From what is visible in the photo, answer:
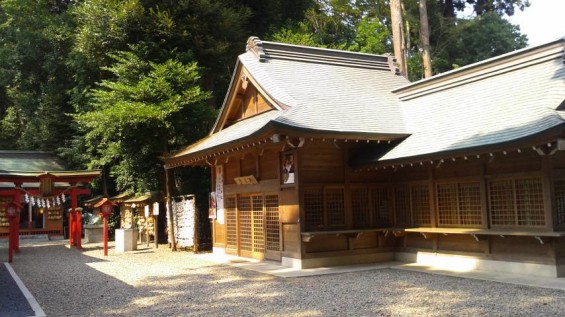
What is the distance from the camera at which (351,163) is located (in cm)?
1316

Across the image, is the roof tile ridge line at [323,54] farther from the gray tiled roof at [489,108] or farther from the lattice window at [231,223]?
the lattice window at [231,223]

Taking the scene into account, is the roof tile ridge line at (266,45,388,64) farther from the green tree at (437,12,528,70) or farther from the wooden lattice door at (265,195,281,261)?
the green tree at (437,12,528,70)

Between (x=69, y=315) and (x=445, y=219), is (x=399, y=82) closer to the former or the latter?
(x=445, y=219)

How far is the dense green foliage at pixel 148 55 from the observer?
64.3 feet

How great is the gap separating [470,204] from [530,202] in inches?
58.0

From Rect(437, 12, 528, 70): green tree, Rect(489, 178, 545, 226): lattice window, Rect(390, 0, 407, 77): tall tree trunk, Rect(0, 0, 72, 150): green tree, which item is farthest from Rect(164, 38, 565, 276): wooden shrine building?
Rect(437, 12, 528, 70): green tree

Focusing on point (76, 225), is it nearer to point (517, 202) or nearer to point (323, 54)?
point (323, 54)

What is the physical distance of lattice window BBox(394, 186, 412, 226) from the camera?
43.1 ft

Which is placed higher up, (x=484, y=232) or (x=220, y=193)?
(x=220, y=193)

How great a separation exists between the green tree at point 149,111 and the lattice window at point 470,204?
35.5 feet

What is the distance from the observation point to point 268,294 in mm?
9281

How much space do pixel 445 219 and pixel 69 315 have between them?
8.39m

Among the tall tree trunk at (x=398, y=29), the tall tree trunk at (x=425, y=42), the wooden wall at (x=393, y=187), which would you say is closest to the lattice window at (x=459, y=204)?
the wooden wall at (x=393, y=187)

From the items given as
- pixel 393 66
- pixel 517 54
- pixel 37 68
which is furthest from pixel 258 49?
pixel 37 68
